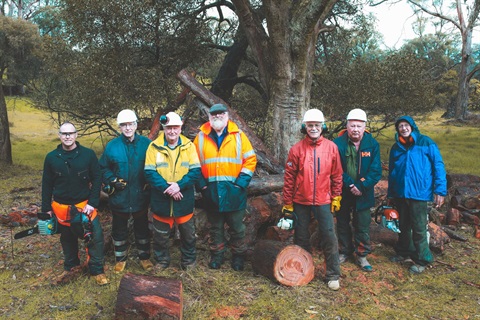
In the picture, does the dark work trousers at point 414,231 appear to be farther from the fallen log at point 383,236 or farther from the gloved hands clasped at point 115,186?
the gloved hands clasped at point 115,186

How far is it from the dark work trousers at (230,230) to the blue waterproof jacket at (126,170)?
1046 mm

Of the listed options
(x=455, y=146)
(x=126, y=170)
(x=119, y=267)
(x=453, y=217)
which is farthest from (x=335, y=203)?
(x=455, y=146)

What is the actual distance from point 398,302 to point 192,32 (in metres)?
9.24

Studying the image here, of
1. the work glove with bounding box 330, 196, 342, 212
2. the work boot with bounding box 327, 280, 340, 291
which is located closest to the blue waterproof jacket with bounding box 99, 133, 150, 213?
the work glove with bounding box 330, 196, 342, 212

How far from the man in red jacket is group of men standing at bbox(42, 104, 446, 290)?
0.5 inches

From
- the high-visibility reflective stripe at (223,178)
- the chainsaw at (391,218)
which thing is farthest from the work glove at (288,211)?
the chainsaw at (391,218)

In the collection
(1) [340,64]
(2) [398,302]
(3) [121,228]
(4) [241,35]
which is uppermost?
(4) [241,35]

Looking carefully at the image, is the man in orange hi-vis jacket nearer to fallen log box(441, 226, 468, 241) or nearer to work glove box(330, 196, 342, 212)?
work glove box(330, 196, 342, 212)

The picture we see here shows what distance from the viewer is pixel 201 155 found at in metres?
5.24

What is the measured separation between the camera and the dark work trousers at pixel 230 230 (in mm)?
5324

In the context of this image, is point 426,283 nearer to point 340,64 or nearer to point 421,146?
point 421,146

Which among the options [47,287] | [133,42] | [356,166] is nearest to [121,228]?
[47,287]

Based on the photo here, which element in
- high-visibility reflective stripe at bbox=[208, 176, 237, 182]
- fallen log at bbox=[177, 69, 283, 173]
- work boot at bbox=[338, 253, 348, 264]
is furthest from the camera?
fallen log at bbox=[177, 69, 283, 173]

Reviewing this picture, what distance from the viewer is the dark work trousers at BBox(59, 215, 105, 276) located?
5055 mm
